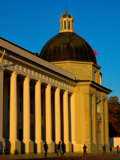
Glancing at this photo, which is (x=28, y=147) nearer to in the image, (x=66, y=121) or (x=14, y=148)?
(x=14, y=148)

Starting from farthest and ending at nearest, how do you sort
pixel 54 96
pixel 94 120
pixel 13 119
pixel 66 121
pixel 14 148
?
pixel 94 120, pixel 54 96, pixel 66 121, pixel 13 119, pixel 14 148

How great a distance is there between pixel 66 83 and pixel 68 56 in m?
7.89

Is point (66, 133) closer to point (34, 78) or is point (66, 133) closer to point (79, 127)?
point (79, 127)

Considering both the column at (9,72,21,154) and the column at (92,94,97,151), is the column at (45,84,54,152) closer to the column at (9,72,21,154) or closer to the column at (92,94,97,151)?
the column at (9,72,21,154)

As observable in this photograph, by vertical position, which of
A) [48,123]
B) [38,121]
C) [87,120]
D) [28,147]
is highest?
[87,120]

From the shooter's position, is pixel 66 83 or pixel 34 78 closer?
pixel 34 78

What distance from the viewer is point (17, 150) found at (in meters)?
39.1

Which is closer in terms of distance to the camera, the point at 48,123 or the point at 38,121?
the point at 38,121

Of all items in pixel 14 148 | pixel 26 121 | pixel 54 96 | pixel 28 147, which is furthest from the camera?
pixel 54 96

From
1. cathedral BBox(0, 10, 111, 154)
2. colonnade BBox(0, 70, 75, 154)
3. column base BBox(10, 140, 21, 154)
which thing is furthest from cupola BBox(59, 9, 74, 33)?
column base BBox(10, 140, 21, 154)

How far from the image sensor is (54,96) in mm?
55938

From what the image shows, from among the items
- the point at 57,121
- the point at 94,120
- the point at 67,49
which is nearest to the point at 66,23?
the point at 67,49

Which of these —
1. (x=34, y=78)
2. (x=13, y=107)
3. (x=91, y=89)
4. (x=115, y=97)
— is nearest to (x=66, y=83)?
(x=91, y=89)

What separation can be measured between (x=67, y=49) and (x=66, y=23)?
762 centimetres
